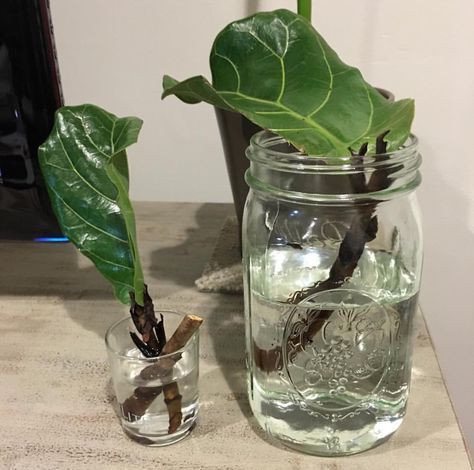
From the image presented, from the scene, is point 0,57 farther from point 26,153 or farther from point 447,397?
point 447,397

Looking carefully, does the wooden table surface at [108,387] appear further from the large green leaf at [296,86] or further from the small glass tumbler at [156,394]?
the large green leaf at [296,86]

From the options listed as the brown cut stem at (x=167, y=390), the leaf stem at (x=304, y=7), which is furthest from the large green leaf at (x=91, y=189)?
the leaf stem at (x=304, y=7)

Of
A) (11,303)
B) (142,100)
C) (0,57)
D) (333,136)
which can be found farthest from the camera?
(142,100)

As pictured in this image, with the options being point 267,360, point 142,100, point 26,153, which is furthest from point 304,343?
point 142,100

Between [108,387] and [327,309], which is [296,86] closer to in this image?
[327,309]

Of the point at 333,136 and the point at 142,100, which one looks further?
the point at 142,100

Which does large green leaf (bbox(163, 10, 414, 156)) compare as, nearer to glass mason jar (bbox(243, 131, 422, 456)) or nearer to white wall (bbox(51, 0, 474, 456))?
glass mason jar (bbox(243, 131, 422, 456))

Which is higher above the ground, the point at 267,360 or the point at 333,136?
the point at 333,136

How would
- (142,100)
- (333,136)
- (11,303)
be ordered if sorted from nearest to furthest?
1. (333,136)
2. (11,303)
3. (142,100)
